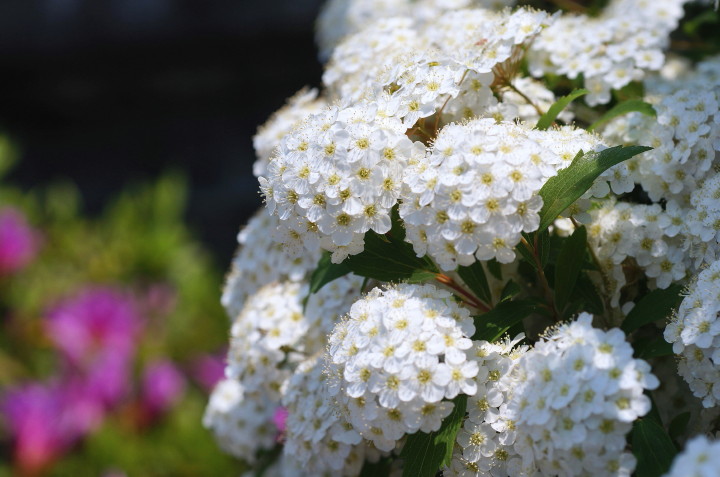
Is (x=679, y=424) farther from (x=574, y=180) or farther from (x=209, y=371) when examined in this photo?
(x=209, y=371)

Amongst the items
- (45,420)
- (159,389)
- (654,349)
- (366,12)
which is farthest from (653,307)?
(45,420)

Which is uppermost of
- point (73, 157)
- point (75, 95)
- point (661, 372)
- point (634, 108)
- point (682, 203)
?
point (634, 108)

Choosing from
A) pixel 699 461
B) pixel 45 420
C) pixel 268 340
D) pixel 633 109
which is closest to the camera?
pixel 699 461

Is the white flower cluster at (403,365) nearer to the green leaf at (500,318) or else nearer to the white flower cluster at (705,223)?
the green leaf at (500,318)

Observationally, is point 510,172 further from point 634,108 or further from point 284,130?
point 284,130

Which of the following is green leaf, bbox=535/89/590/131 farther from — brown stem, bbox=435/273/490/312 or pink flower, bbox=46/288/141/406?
pink flower, bbox=46/288/141/406

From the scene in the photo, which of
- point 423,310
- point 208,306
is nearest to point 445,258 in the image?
point 423,310

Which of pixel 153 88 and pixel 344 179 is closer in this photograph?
pixel 344 179
